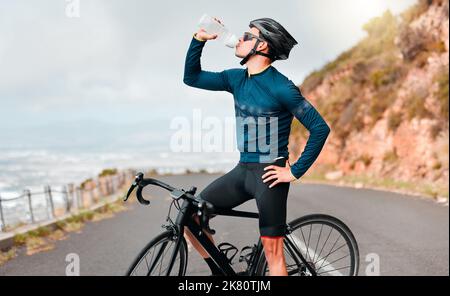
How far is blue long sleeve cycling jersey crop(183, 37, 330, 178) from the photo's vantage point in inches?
67.8

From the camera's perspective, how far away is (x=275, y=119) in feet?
5.61

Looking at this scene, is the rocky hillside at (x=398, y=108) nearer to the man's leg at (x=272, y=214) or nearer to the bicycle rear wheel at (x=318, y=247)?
the bicycle rear wheel at (x=318, y=247)

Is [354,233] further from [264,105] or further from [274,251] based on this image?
[264,105]

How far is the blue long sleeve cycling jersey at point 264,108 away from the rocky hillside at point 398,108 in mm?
21308

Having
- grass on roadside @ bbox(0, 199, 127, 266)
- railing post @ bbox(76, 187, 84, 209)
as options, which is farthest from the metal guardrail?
grass on roadside @ bbox(0, 199, 127, 266)

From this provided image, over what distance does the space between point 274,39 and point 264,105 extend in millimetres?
218

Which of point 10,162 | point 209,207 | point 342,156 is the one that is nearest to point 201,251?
point 209,207

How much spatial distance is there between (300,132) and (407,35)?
9.59m

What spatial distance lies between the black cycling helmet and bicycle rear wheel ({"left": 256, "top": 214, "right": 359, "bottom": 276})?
1731mm

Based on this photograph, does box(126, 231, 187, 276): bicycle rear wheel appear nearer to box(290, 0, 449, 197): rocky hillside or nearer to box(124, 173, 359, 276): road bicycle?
box(124, 173, 359, 276): road bicycle

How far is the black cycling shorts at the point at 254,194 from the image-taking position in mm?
2295

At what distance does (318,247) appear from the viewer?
132 inches

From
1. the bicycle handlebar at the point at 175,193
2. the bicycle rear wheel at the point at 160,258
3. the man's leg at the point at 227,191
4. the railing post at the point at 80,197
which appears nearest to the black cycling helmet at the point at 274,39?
the bicycle handlebar at the point at 175,193
